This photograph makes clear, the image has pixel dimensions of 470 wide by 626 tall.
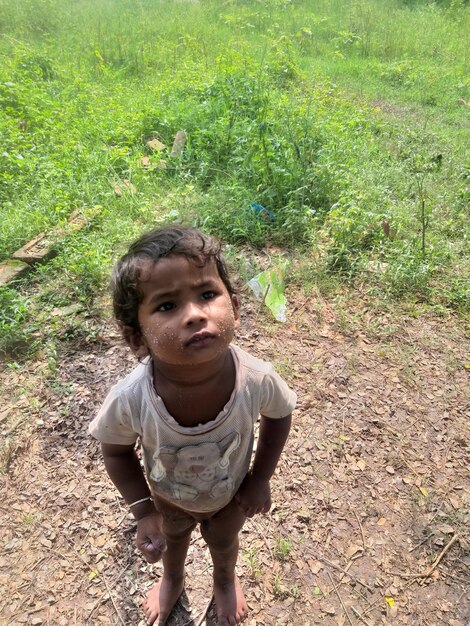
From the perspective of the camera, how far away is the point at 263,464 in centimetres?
141

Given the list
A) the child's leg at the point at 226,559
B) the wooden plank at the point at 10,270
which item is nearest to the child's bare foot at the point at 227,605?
the child's leg at the point at 226,559

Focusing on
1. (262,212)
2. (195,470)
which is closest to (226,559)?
(195,470)

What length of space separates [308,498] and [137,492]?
123cm

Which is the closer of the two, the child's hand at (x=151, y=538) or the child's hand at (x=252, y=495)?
the child's hand at (x=151, y=538)

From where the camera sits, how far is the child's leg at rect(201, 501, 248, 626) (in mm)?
1490

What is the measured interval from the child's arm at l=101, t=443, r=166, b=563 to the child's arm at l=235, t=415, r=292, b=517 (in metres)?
0.27

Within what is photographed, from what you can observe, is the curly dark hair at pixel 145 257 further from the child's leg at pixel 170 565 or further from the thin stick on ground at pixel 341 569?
the thin stick on ground at pixel 341 569

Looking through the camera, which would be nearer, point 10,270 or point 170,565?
point 170,565

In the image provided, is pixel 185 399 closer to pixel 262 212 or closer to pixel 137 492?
pixel 137 492

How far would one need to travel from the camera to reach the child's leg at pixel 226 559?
149cm

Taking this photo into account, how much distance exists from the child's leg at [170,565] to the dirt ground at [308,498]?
0.27ft

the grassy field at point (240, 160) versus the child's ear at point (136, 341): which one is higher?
the child's ear at point (136, 341)

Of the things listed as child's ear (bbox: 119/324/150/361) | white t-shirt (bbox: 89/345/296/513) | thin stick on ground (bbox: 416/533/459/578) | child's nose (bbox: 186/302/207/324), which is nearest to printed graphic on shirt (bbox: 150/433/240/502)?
white t-shirt (bbox: 89/345/296/513)

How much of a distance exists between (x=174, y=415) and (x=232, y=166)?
3705 mm
